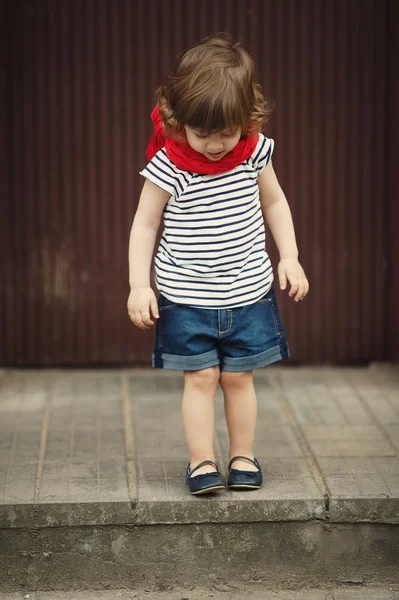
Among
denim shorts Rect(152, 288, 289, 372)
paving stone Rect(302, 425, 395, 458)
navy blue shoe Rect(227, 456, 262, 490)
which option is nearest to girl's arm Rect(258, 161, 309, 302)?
denim shorts Rect(152, 288, 289, 372)

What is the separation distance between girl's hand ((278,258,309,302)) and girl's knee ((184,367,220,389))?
0.40m

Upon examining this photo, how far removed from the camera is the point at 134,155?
523cm

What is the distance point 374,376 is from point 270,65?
1713 mm

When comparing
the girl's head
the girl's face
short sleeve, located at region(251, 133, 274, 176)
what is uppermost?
the girl's head

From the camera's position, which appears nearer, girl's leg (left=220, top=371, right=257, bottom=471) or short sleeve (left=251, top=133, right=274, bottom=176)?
short sleeve (left=251, top=133, right=274, bottom=176)

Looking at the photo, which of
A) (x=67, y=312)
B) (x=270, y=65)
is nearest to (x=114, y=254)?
(x=67, y=312)

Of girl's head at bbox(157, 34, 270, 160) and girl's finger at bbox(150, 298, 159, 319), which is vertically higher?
girl's head at bbox(157, 34, 270, 160)

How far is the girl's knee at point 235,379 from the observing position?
3.64 meters

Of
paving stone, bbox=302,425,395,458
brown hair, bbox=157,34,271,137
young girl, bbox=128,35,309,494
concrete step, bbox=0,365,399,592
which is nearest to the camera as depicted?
brown hair, bbox=157,34,271,137

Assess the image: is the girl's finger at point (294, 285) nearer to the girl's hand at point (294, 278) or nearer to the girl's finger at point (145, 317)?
the girl's hand at point (294, 278)

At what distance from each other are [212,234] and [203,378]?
0.53 meters

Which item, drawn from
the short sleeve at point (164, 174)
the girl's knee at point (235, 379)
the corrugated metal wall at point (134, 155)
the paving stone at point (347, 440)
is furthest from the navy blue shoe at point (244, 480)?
the corrugated metal wall at point (134, 155)

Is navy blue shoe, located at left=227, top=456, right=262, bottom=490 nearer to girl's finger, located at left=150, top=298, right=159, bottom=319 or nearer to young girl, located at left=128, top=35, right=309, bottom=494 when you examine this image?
young girl, located at left=128, top=35, right=309, bottom=494

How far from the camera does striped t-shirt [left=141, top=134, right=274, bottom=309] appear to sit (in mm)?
3475
